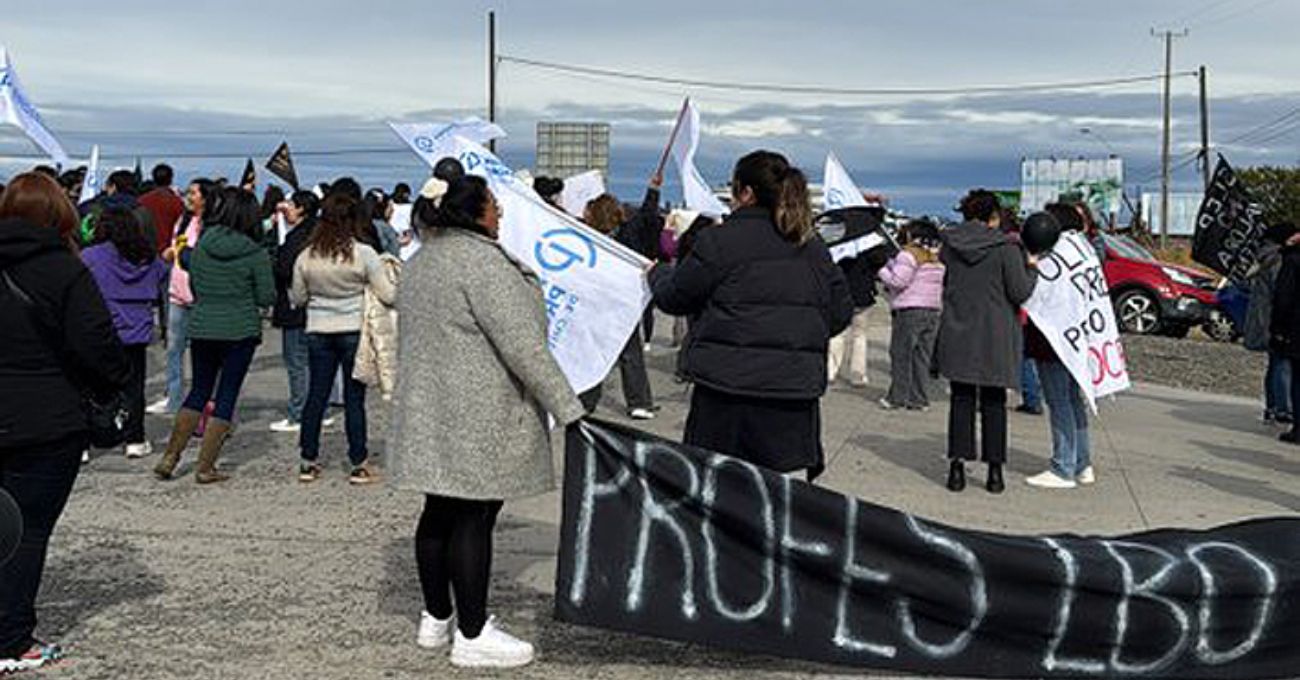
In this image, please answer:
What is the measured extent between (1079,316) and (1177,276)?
1518 cm

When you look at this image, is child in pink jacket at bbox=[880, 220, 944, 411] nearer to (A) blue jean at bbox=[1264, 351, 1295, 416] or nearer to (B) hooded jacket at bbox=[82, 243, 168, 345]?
(A) blue jean at bbox=[1264, 351, 1295, 416]

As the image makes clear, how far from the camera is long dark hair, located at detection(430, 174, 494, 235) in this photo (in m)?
5.36

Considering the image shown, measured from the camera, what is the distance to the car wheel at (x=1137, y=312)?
2367 centimetres

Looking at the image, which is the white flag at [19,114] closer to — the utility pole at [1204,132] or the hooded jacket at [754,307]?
the hooded jacket at [754,307]

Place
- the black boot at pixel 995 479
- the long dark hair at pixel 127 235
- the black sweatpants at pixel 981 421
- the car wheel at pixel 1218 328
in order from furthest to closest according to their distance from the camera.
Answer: the car wheel at pixel 1218 328 → the black boot at pixel 995 479 → the black sweatpants at pixel 981 421 → the long dark hair at pixel 127 235

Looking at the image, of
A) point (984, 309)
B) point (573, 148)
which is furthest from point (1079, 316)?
point (573, 148)

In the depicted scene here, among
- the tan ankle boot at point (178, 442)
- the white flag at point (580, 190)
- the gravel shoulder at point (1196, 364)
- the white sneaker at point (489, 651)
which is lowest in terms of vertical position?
the gravel shoulder at point (1196, 364)

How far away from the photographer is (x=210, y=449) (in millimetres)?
9016

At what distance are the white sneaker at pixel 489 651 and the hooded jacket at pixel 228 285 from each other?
4001mm

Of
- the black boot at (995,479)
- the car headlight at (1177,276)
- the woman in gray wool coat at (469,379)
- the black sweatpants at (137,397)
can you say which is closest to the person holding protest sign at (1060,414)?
the black boot at (995,479)

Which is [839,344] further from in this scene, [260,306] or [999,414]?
[260,306]

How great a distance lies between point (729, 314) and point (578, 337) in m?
1.31

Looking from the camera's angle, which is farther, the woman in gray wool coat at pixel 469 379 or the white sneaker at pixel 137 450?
the white sneaker at pixel 137 450

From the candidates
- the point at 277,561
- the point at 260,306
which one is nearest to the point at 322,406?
the point at 260,306
